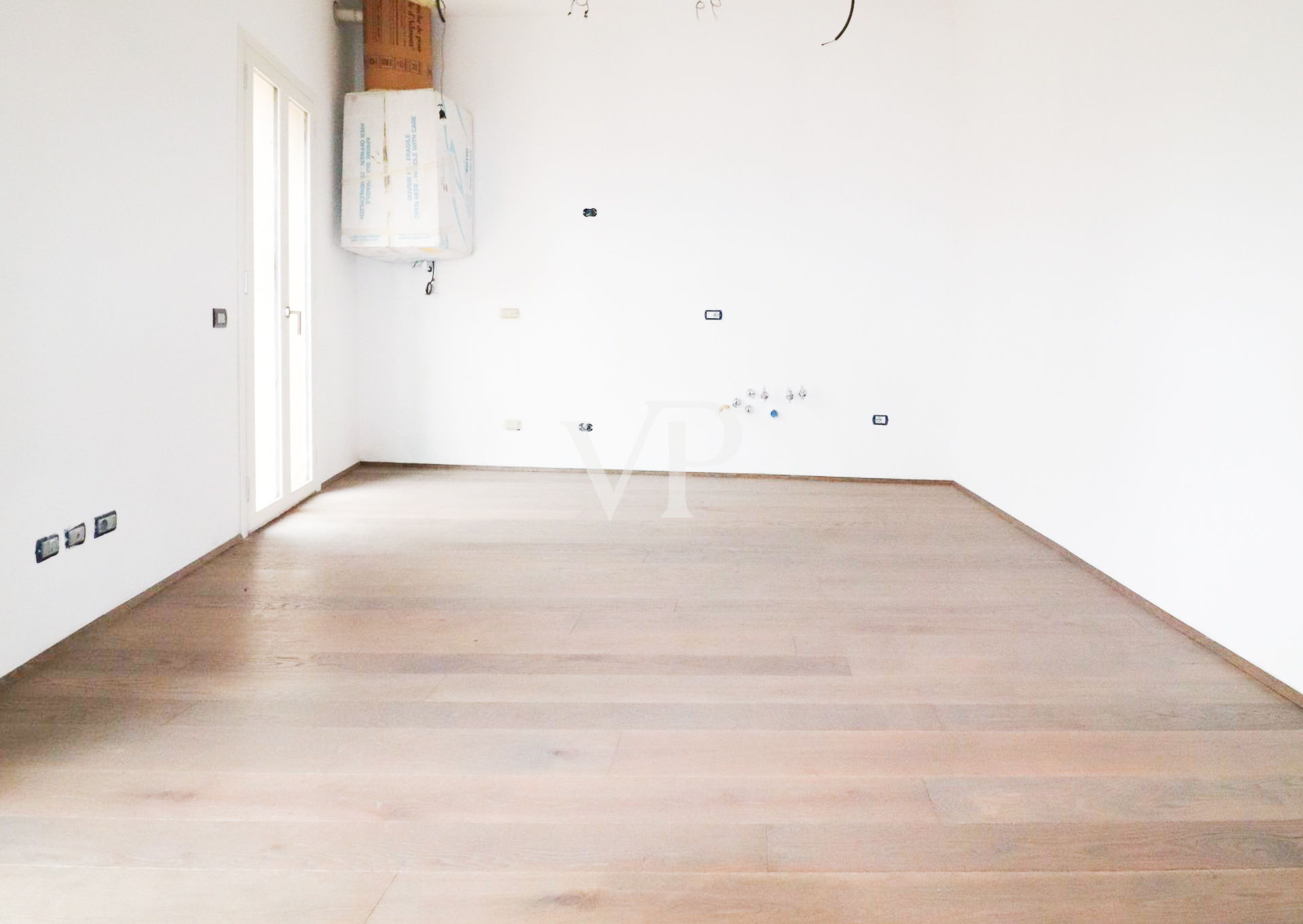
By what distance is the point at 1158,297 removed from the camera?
3576 millimetres

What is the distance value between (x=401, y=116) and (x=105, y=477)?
3.28 m

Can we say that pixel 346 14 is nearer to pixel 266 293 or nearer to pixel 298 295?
pixel 298 295

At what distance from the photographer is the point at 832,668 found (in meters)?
2.93

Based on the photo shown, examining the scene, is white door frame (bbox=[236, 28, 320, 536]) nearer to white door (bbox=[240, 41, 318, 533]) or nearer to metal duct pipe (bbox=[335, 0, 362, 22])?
white door (bbox=[240, 41, 318, 533])

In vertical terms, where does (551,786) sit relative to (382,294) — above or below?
below

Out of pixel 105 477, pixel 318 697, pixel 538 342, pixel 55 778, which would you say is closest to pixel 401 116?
pixel 538 342

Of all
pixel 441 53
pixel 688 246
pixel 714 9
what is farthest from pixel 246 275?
pixel 714 9

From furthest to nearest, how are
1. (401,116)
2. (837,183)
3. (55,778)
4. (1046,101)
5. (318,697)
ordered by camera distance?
(837,183), (401,116), (1046,101), (318,697), (55,778)

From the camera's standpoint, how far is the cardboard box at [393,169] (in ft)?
18.7

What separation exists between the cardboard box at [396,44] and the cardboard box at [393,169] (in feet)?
0.33

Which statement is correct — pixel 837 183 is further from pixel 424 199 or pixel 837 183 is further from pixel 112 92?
pixel 112 92

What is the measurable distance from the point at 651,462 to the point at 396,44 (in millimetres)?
2946

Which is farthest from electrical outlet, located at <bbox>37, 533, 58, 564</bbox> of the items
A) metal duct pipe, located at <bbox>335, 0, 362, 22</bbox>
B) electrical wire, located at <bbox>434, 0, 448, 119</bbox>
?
electrical wire, located at <bbox>434, 0, 448, 119</bbox>

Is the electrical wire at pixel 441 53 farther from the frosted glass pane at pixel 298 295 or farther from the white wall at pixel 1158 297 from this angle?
the white wall at pixel 1158 297
